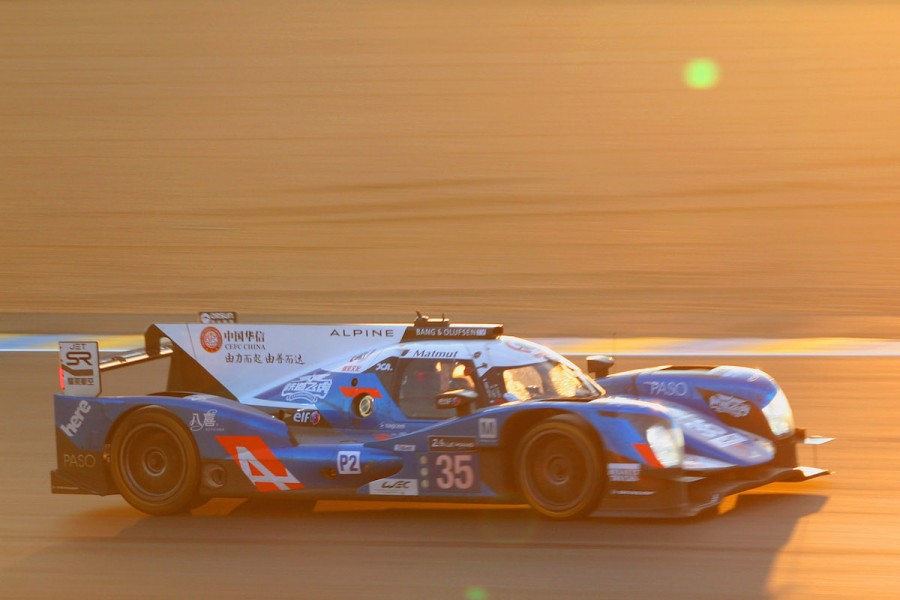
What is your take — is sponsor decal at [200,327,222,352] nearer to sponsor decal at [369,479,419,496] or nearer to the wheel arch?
sponsor decal at [369,479,419,496]

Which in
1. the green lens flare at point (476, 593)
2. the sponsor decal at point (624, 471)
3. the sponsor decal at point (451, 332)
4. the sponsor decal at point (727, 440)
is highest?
the sponsor decal at point (451, 332)

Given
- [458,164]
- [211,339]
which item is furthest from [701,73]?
[211,339]

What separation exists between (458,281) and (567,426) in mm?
12604

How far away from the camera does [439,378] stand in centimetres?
760

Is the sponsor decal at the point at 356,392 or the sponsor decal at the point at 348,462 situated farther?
the sponsor decal at the point at 356,392

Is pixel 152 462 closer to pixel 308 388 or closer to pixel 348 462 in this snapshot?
pixel 308 388

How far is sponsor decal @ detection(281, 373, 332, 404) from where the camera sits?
7961mm

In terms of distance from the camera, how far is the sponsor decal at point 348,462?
284 inches

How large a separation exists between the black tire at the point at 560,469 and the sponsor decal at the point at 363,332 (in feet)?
5.14

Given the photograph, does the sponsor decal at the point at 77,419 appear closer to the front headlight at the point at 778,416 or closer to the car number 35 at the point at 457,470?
the car number 35 at the point at 457,470

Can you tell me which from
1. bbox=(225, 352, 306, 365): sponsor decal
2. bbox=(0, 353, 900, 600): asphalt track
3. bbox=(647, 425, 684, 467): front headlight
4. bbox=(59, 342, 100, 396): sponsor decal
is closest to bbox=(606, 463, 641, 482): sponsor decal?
bbox=(647, 425, 684, 467): front headlight

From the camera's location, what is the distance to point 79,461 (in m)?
7.82

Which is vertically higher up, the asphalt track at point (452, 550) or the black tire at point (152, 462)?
the black tire at point (152, 462)

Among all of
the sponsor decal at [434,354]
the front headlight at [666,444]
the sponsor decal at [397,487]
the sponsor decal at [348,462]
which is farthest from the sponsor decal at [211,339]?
the front headlight at [666,444]
